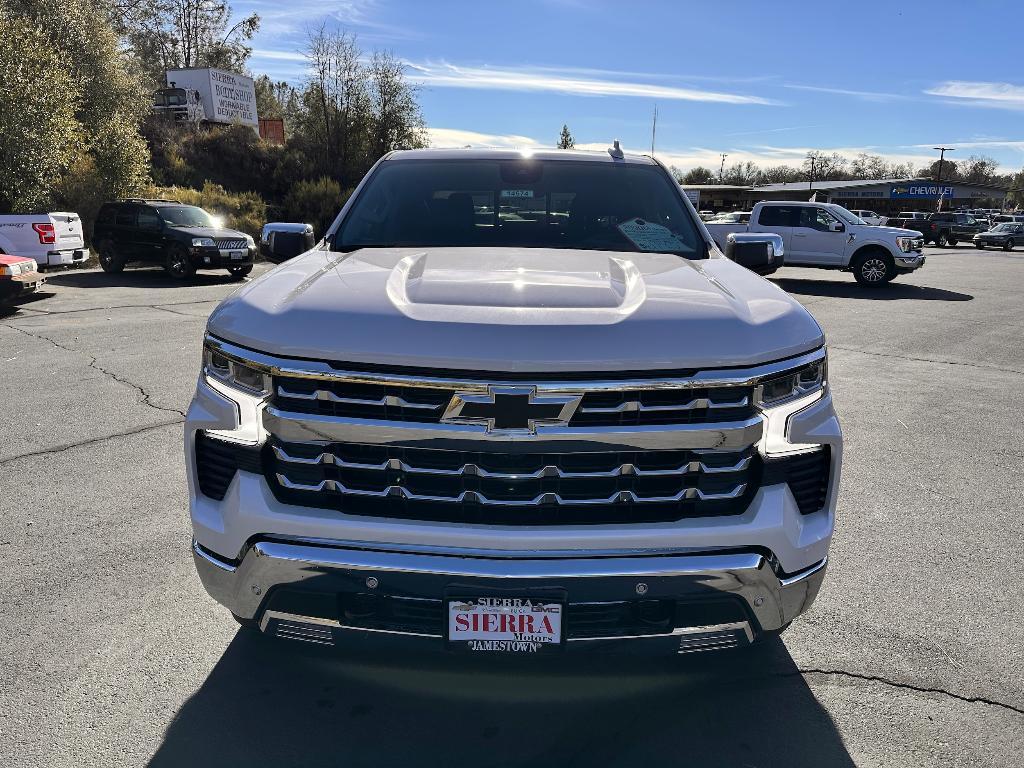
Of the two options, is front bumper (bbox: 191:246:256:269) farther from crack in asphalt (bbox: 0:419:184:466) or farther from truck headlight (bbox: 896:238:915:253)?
truck headlight (bbox: 896:238:915:253)

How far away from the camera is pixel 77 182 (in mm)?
20594

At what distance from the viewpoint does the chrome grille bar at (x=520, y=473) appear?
81.4 inches

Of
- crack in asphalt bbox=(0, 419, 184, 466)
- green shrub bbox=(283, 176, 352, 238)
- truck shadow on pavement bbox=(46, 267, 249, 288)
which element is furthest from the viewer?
green shrub bbox=(283, 176, 352, 238)

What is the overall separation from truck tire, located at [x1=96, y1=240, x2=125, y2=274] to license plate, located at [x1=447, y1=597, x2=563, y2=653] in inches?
694

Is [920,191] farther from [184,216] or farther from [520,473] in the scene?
[520,473]

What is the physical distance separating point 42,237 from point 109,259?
3.43 meters

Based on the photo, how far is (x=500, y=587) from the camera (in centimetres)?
202

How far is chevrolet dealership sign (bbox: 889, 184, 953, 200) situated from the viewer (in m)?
79.8

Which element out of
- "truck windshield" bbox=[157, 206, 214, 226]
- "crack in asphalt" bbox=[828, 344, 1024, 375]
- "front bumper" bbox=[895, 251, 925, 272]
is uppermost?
"truck windshield" bbox=[157, 206, 214, 226]

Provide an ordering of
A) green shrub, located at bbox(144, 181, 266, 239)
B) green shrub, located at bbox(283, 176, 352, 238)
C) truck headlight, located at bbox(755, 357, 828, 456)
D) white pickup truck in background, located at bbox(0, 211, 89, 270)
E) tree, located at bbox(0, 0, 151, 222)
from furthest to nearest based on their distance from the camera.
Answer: green shrub, located at bbox(283, 176, 352, 238)
green shrub, located at bbox(144, 181, 266, 239)
tree, located at bbox(0, 0, 151, 222)
white pickup truck in background, located at bbox(0, 211, 89, 270)
truck headlight, located at bbox(755, 357, 828, 456)

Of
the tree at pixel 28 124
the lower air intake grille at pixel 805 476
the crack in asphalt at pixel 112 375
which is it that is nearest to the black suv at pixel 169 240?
the tree at pixel 28 124

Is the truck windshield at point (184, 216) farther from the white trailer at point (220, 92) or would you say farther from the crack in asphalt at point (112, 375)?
the white trailer at point (220, 92)

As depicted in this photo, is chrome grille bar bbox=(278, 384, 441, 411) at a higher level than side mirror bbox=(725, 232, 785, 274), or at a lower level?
lower

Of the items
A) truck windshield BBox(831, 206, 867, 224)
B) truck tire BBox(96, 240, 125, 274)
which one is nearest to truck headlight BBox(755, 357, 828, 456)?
truck windshield BBox(831, 206, 867, 224)
